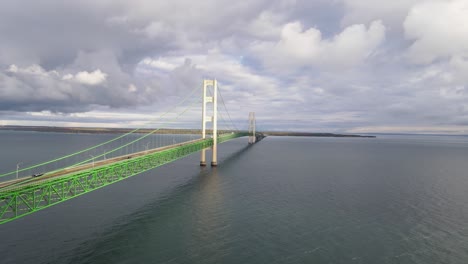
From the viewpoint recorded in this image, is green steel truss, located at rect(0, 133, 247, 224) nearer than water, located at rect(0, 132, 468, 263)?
Yes

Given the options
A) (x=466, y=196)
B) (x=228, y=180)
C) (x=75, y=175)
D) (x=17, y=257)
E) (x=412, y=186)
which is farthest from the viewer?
(x=228, y=180)

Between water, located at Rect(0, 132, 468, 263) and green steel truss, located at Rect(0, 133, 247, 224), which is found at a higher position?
green steel truss, located at Rect(0, 133, 247, 224)

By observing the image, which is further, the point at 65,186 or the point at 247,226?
the point at 65,186

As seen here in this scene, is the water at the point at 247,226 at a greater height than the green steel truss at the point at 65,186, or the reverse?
the green steel truss at the point at 65,186

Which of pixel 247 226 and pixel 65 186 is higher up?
pixel 65 186

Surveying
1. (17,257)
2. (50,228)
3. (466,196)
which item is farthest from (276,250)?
(466,196)

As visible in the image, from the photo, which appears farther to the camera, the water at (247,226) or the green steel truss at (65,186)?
the water at (247,226)

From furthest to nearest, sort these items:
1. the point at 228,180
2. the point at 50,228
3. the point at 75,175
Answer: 1. the point at 228,180
2. the point at 50,228
3. the point at 75,175

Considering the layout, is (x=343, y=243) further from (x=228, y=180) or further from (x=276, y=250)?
(x=228, y=180)
